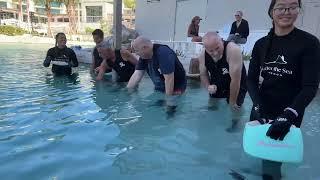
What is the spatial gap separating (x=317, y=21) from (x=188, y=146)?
27.7 feet

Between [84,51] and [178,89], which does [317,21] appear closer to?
[178,89]

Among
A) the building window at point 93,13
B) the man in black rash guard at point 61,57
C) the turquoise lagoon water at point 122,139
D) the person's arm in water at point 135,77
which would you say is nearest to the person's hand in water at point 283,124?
the turquoise lagoon water at point 122,139

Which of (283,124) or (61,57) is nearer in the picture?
(283,124)

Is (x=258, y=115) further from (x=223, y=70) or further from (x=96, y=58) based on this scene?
(x=96, y=58)

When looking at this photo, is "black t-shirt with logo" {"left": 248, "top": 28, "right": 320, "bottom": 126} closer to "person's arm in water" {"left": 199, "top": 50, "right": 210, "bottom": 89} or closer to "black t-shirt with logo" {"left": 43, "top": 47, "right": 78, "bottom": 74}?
"person's arm in water" {"left": 199, "top": 50, "right": 210, "bottom": 89}

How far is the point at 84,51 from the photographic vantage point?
582 inches

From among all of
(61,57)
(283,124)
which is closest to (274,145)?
(283,124)

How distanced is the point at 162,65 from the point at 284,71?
3080 mm

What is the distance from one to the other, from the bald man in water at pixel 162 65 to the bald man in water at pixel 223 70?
2.07 ft

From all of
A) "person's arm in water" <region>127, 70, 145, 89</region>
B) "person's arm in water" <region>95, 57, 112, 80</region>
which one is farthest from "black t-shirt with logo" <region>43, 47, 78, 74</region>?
"person's arm in water" <region>127, 70, 145, 89</region>

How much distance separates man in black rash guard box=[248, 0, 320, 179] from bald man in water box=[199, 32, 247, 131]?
66.7 inches

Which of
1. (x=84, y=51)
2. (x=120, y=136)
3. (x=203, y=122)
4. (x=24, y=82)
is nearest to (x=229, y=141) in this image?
(x=203, y=122)

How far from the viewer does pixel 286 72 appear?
9.78 feet

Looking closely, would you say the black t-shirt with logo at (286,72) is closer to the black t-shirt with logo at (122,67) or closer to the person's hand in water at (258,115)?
the person's hand in water at (258,115)
